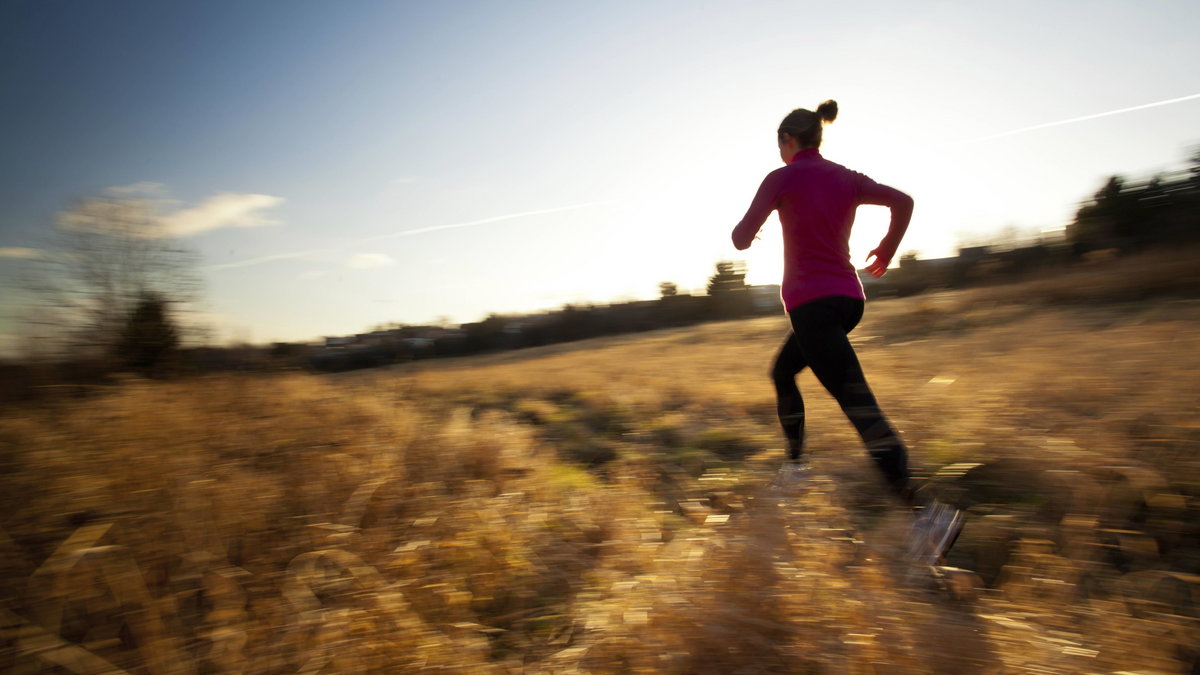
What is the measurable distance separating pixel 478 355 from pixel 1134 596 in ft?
42.7

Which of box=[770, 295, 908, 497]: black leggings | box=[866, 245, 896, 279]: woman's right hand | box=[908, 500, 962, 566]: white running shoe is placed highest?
box=[866, 245, 896, 279]: woman's right hand

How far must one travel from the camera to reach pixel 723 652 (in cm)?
182

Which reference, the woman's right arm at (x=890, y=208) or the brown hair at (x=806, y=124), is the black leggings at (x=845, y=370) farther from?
the brown hair at (x=806, y=124)

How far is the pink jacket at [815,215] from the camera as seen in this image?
112 inches

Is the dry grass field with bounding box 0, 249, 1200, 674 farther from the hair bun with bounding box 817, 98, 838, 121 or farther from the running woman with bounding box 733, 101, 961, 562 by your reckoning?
the hair bun with bounding box 817, 98, 838, 121

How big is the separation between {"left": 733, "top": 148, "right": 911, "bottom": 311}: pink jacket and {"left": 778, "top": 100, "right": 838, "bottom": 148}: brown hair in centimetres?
14

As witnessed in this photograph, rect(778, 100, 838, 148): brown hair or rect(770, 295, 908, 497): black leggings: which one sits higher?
rect(778, 100, 838, 148): brown hair

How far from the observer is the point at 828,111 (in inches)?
120

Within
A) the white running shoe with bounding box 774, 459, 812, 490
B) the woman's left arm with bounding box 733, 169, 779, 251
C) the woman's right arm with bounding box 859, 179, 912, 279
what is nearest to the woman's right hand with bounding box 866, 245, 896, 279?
the woman's right arm with bounding box 859, 179, 912, 279

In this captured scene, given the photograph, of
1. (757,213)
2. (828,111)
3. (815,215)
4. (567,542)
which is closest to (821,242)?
(815,215)

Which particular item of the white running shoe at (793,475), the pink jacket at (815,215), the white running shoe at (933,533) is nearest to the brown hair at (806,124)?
the pink jacket at (815,215)

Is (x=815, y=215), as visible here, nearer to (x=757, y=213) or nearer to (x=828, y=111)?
(x=757, y=213)

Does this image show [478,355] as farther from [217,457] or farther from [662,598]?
[662,598]

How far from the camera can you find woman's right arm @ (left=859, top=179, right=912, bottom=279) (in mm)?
2869
